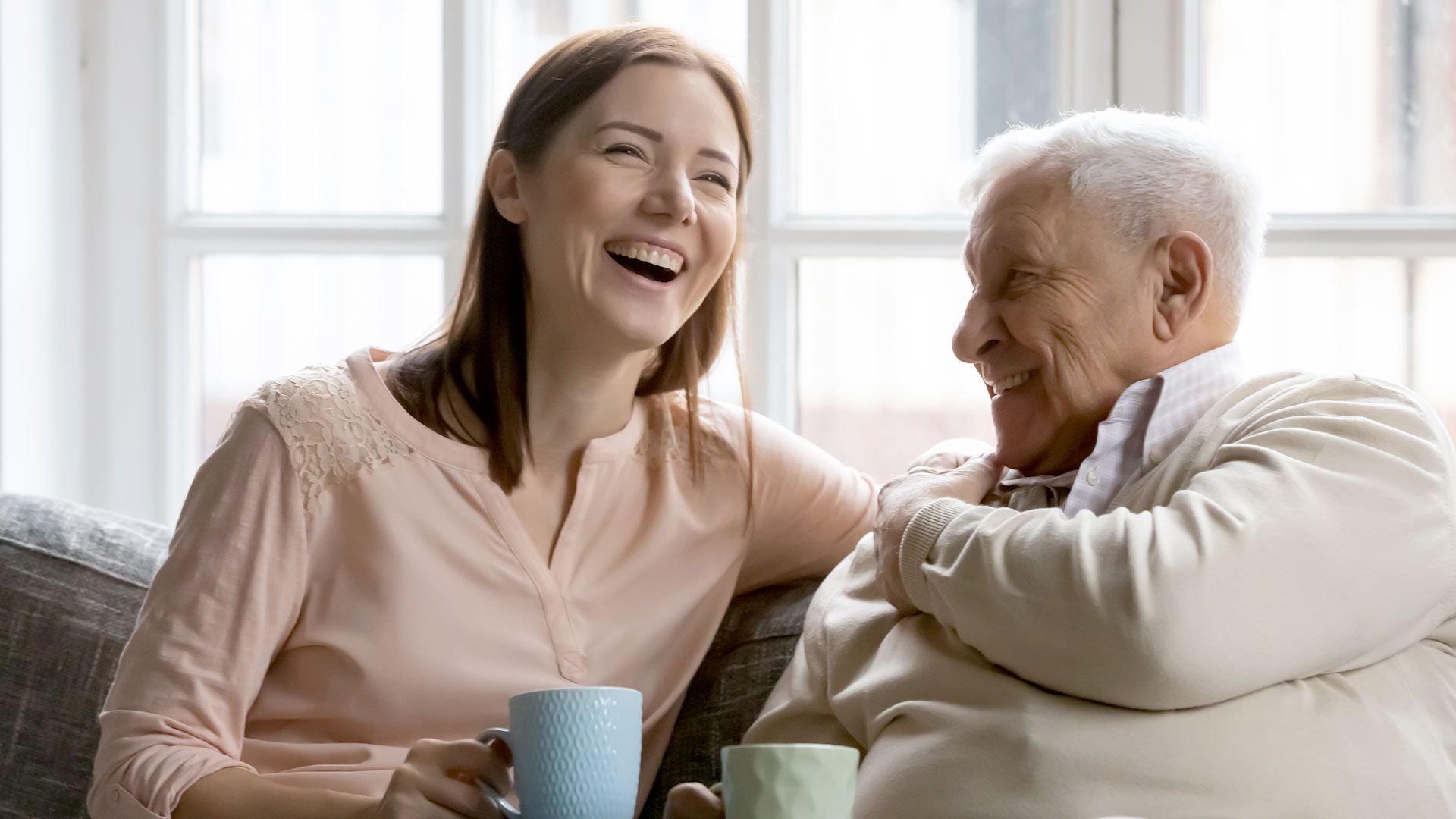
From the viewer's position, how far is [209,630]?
5.21 ft

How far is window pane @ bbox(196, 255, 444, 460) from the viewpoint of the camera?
282 cm

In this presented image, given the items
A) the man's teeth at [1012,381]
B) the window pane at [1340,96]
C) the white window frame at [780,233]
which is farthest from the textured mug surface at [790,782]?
the window pane at [1340,96]

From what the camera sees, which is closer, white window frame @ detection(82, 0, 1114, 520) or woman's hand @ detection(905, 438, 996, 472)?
woman's hand @ detection(905, 438, 996, 472)

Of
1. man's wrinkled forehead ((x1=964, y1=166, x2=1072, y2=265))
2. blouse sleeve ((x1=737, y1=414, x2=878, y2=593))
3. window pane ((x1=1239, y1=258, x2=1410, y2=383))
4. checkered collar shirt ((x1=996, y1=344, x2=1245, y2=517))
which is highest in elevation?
man's wrinkled forehead ((x1=964, y1=166, x2=1072, y2=265))

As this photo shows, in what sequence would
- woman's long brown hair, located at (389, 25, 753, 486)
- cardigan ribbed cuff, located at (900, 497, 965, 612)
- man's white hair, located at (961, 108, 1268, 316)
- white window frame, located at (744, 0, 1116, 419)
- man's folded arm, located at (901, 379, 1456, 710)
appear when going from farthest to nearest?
1. white window frame, located at (744, 0, 1116, 419)
2. woman's long brown hair, located at (389, 25, 753, 486)
3. man's white hair, located at (961, 108, 1268, 316)
4. cardigan ribbed cuff, located at (900, 497, 965, 612)
5. man's folded arm, located at (901, 379, 1456, 710)

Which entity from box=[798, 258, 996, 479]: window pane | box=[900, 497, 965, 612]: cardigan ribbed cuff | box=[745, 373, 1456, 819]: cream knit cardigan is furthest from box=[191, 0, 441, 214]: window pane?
box=[745, 373, 1456, 819]: cream knit cardigan

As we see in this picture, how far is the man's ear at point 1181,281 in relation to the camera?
1.54 metres

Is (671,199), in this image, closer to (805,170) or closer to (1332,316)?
(805,170)

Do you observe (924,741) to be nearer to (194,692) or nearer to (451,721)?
(451,721)

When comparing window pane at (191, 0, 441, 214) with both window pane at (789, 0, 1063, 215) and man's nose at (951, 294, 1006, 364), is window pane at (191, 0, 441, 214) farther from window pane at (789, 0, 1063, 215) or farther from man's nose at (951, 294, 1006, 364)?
man's nose at (951, 294, 1006, 364)

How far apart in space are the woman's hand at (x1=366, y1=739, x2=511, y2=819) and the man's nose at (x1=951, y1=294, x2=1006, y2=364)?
68 cm

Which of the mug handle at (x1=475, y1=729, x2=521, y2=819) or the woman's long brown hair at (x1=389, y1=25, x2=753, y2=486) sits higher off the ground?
the woman's long brown hair at (x1=389, y1=25, x2=753, y2=486)

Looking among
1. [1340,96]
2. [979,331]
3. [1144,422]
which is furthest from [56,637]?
[1340,96]

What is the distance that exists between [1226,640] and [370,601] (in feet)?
3.08
